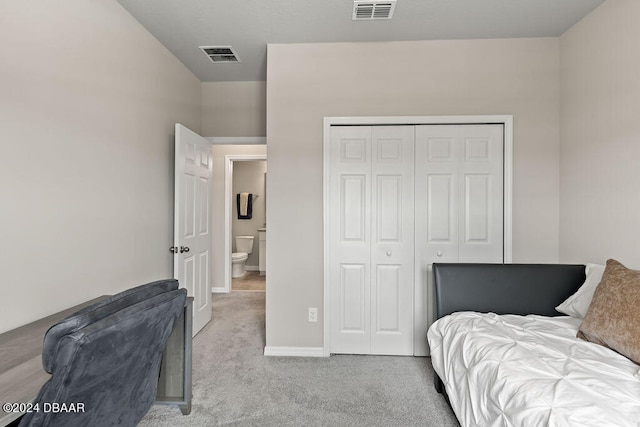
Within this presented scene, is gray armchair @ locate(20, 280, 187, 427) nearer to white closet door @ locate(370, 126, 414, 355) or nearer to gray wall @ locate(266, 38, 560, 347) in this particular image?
gray wall @ locate(266, 38, 560, 347)

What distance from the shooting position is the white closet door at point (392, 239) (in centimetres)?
256

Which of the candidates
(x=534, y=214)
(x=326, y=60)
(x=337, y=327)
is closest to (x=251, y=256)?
(x=337, y=327)

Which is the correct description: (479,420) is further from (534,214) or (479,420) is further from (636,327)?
(534,214)

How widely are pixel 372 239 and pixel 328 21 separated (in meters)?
1.74

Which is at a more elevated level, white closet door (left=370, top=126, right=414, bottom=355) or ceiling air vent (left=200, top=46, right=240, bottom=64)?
ceiling air vent (left=200, top=46, right=240, bottom=64)

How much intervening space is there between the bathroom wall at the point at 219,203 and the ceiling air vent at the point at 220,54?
5.54ft

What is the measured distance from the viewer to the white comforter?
3.46 ft

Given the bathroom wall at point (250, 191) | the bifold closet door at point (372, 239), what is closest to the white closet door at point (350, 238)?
the bifold closet door at point (372, 239)

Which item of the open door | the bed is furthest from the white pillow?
the open door

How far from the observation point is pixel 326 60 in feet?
8.52

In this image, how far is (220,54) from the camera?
277cm

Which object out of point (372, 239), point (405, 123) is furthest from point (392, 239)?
point (405, 123)

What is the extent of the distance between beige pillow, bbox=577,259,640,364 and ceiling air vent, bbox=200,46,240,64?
3.14 meters

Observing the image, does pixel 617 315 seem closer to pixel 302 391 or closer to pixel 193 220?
pixel 302 391
